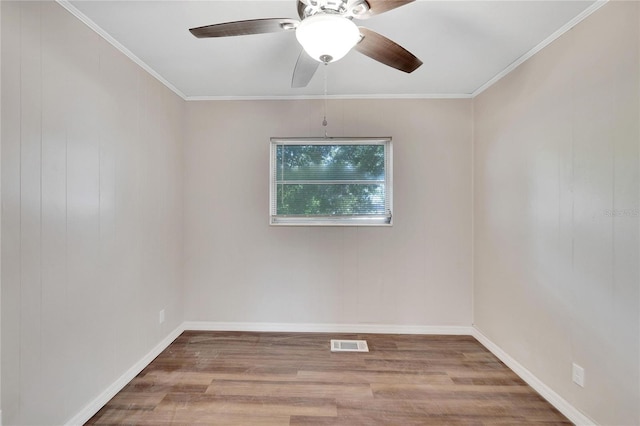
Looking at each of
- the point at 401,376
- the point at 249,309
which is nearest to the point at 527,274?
the point at 401,376

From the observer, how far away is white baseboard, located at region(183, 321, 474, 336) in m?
2.88

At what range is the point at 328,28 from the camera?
46.0 inches

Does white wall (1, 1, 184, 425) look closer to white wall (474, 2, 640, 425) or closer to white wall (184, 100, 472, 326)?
white wall (184, 100, 472, 326)

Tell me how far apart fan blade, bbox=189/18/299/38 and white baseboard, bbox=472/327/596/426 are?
2739 millimetres

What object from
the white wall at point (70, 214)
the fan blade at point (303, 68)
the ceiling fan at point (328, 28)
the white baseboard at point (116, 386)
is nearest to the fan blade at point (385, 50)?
the ceiling fan at point (328, 28)

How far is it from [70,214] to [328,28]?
1750 millimetres

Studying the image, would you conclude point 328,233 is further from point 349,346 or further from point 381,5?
point 381,5

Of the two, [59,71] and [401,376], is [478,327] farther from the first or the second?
[59,71]

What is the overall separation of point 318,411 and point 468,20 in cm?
267

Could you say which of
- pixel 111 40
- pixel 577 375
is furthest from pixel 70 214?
pixel 577 375

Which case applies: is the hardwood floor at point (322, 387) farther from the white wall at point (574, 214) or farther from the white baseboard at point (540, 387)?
the white wall at point (574, 214)

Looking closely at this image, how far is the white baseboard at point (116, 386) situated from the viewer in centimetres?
169

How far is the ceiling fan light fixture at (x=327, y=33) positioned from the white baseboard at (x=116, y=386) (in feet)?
8.08

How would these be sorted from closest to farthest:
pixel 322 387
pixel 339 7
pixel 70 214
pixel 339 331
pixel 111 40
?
pixel 339 7
pixel 70 214
pixel 111 40
pixel 322 387
pixel 339 331
